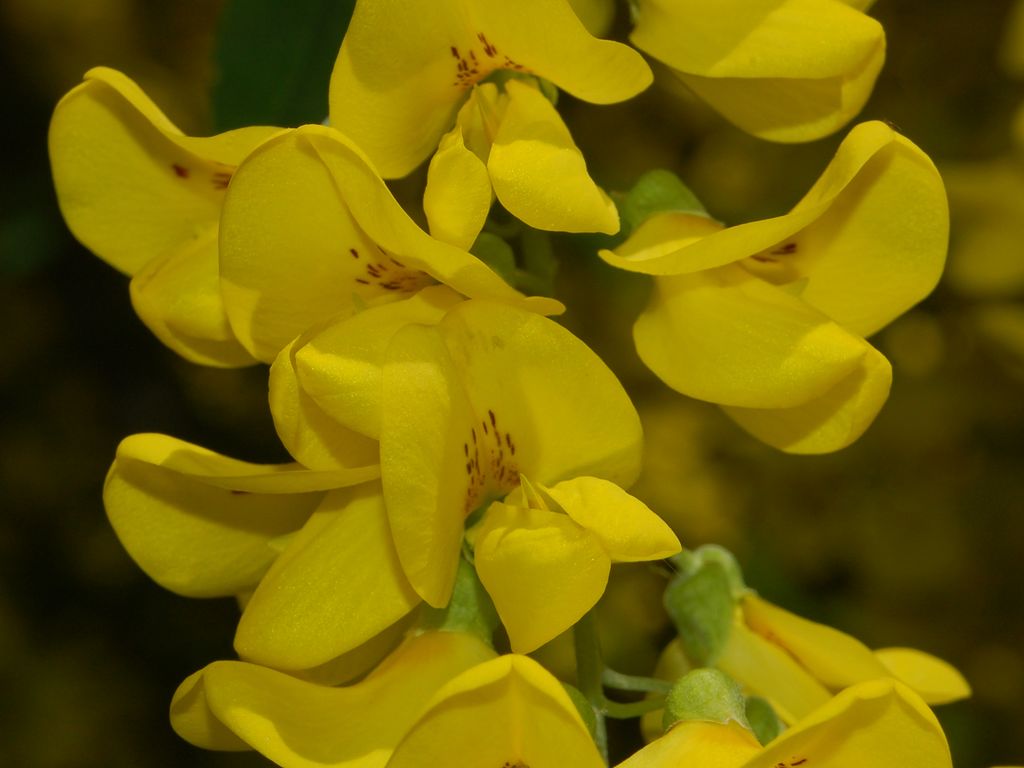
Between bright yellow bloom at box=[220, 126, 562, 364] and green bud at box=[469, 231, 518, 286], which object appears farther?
green bud at box=[469, 231, 518, 286]

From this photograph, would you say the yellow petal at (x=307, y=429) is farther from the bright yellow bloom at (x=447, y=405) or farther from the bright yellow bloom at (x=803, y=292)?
the bright yellow bloom at (x=803, y=292)

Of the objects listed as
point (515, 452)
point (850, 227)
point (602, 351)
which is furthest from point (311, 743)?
point (602, 351)

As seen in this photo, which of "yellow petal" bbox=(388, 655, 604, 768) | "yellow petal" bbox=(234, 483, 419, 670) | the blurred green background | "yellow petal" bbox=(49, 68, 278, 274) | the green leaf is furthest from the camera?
the blurred green background

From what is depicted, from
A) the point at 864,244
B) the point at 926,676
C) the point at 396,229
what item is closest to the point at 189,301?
the point at 396,229

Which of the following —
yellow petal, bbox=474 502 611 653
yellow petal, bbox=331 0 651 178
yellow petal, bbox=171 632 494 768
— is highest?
yellow petal, bbox=331 0 651 178

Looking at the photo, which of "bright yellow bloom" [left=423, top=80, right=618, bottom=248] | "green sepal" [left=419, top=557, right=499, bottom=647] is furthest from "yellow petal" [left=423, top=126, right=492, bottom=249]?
"green sepal" [left=419, top=557, right=499, bottom=647]

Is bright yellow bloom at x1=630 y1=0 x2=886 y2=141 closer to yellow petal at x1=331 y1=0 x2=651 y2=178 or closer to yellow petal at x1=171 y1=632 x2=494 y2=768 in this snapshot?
yellow petal at x1=331 y1=0 x2=651 y2=178

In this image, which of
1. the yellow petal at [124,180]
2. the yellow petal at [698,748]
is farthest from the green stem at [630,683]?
the yellow petal at [124,180]
